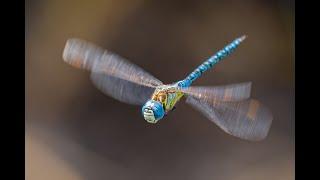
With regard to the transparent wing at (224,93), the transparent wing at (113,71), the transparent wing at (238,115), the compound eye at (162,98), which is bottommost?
the transparent wing at (238,115)

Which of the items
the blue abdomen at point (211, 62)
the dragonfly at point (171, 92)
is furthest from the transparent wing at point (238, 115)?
the blue abdomen at point (211, 62)

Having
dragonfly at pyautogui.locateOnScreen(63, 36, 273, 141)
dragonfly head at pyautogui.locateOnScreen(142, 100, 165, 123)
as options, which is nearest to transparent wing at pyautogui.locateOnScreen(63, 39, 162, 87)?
dragonfly at pyautogui.locateOnScreen(63, 36, 273, 141)

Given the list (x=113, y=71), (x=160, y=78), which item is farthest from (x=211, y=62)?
(x=113, y=71)

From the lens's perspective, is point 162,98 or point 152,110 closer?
point 152,110

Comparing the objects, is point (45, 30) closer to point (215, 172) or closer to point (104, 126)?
point (104, 126)

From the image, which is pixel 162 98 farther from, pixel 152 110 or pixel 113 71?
pixel 113 71

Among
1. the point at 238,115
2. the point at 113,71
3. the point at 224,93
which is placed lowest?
the point at 238,115

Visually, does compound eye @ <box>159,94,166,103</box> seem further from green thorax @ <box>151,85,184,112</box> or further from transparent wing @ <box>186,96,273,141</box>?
transparent wing @ <box>186,96,273,141</box>

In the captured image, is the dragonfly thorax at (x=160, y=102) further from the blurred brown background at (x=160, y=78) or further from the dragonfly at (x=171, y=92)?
the blurred brown background at (x=160, y=78)
